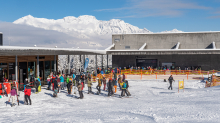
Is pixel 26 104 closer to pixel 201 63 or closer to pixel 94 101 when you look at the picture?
pixel 94 101

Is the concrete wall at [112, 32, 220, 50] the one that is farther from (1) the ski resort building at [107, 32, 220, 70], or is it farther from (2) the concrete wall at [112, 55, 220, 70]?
(2) the concrete wall at [112, 55, 220, 70]

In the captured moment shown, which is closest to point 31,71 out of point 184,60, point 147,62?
point 147,62

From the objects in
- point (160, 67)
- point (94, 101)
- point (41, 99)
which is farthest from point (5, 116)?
point (160, 67)

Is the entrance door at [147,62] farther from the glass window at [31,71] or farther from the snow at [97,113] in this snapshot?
the snow at [97,113]

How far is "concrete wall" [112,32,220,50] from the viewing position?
42625 millimetres

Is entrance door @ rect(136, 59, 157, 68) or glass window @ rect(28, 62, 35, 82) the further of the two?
entrance door @ rect(136, 59, 157, 68)

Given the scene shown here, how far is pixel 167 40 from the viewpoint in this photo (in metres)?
44.2

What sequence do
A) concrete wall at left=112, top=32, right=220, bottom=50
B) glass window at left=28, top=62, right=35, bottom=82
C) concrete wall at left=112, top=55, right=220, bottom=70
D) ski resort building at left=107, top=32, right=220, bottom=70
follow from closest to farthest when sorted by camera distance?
glass window at left=28, top=62, right=35, bottom=82 < ski resort building at left=107, top=32, right=220, bottom=70 < concrete wall at left=112, top=55, right=220, bottom=70 < concrete wall at left=112, top=32, right=220, bottom=50

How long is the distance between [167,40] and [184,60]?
685 centimetres

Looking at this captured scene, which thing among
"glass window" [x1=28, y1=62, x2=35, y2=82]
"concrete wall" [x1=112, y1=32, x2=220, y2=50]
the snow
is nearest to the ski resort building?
"concrete wall" [x1=112, y1=32, x2=220, y2=50]

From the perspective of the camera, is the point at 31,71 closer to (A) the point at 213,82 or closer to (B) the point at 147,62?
(A) the point at 213,82

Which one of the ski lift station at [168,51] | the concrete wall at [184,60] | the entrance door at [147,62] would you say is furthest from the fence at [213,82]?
the entrance door at [147,62]

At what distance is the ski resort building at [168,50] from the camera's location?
36906 mm

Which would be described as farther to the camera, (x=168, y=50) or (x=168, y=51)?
(x=168, y=51)
